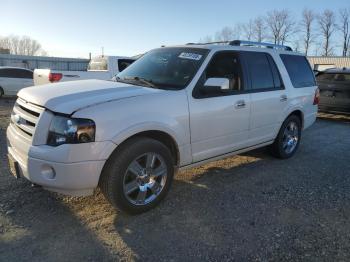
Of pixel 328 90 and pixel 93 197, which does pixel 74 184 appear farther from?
pixel 328 90

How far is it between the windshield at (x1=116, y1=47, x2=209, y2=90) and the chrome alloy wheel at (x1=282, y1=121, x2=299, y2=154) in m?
2.42

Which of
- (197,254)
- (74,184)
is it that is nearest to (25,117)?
(74,184)

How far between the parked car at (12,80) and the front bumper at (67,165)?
1411 centimetres

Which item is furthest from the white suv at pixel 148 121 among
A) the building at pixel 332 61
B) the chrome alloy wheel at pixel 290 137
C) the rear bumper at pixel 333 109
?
the building at pixel 332 61

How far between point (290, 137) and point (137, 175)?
138 inches

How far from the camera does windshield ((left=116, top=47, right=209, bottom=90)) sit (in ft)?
13.7

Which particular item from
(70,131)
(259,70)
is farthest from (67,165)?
(259,70)

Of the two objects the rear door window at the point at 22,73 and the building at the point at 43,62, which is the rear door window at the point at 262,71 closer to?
the rear door window at the point at 22,73

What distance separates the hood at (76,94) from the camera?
3.27 metres

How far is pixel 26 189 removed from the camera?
14.1 feet

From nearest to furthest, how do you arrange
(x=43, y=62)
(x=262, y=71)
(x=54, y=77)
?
1. (x=262, y=71)
2. (x=54, y=77)
3. (x=43, y=62)

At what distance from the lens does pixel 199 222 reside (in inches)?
142

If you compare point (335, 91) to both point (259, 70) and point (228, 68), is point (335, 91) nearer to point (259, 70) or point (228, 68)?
point (259, 70)

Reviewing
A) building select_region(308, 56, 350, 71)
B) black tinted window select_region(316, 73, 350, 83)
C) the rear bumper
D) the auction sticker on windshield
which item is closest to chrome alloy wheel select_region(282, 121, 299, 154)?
the auction sticker on windshield
